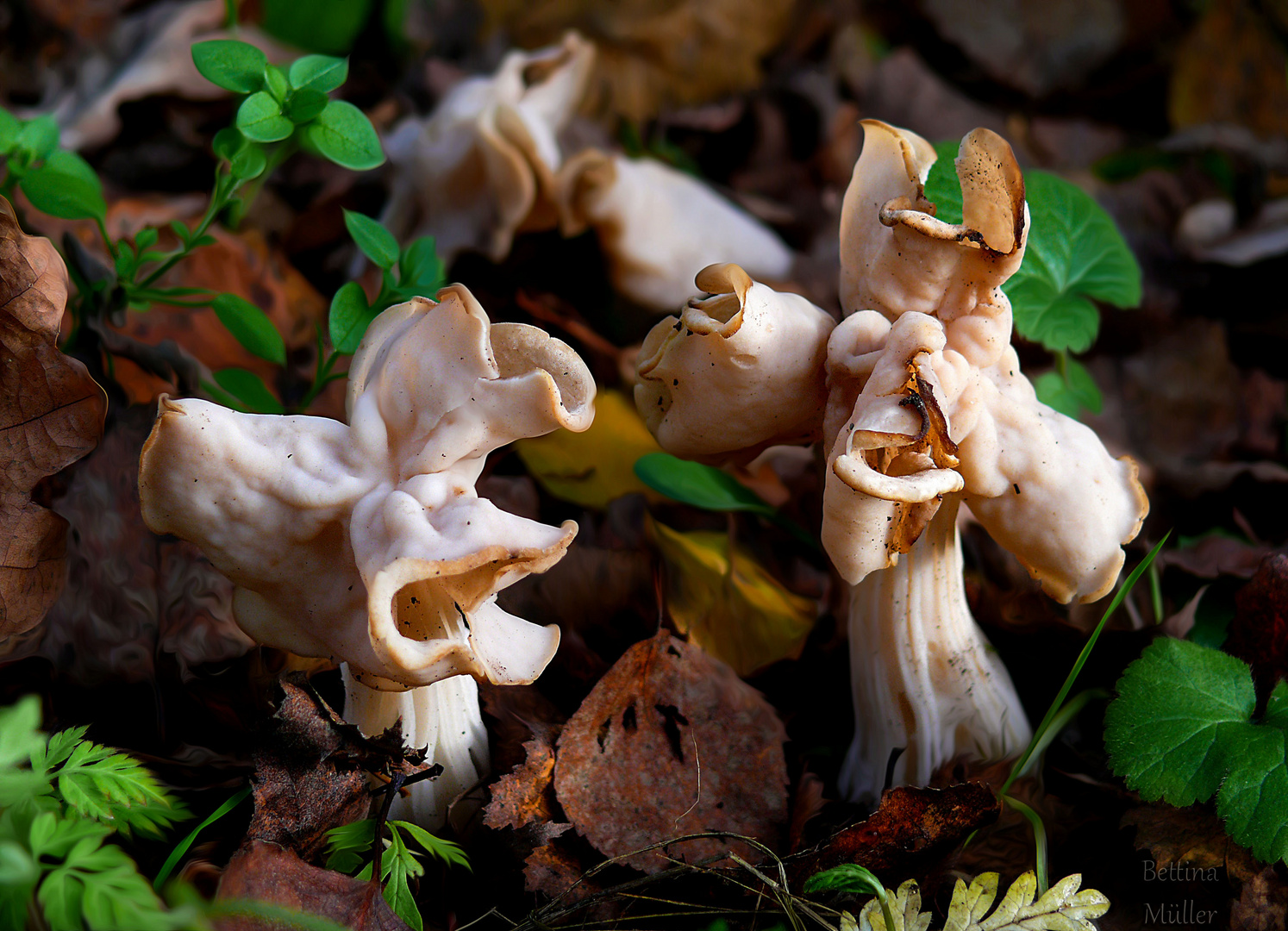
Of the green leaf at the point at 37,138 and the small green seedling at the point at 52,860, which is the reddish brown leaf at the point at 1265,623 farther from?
the green leaf at the point at 37,138

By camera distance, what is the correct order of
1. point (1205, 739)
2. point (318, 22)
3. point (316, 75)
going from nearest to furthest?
point (1205, 739)
point (316, 75)
point (318, 22)

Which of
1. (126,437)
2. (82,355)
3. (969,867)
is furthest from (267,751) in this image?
(969,867)

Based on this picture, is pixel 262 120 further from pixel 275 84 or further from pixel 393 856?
pixel 393 856

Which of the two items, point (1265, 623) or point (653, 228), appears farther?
point (653, 228)

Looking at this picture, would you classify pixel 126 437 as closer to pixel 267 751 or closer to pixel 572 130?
pixel 267 751

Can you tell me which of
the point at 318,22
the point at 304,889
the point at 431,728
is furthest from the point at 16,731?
the point at 318,22

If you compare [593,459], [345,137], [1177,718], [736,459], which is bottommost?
[593,459]
